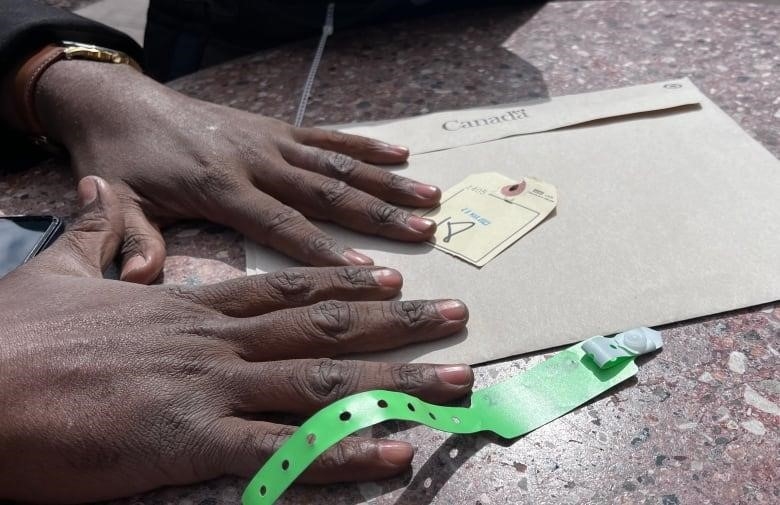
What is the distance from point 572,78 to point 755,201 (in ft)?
1.40

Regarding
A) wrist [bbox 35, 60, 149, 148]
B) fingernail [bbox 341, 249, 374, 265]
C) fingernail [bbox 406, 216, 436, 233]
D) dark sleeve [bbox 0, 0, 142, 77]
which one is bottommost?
fingernail [bbox 341, 249, 374, 265]

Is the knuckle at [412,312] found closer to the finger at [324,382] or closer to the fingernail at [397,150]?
the finger at [324,382]

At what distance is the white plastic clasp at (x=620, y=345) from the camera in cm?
68

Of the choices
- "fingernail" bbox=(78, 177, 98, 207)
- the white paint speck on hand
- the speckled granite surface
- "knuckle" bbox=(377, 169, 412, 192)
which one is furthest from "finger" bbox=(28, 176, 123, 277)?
the speckled granite surface

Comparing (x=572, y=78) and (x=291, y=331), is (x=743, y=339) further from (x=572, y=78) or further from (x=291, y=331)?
(x=572, y=78)

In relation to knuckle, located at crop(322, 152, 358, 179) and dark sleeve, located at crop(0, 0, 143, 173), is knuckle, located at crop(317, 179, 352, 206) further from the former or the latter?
dark sleeve, located at crop(0, 0, 143, 173)

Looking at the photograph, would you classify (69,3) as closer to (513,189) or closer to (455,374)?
(513,189)

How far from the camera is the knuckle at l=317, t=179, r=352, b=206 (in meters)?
0.89

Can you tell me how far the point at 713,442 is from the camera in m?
0.61

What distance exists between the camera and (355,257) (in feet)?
2.67

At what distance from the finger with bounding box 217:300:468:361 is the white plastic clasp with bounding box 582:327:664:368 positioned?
0.14 metres

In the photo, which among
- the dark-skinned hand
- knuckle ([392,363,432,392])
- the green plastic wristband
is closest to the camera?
the green plastic wristband

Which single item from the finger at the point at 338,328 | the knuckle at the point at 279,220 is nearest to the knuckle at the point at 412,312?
the finger at the point at 338,328

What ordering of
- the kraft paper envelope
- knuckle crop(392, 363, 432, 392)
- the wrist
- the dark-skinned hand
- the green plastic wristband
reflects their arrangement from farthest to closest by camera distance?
the wrist, the dark-skinned hand, the kraft paper envelope, knuckle crop(392, 363, 432, 392), the green plastic wristband
